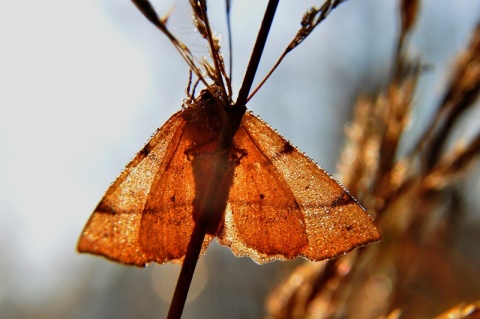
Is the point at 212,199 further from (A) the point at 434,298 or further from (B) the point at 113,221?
(A) the point at 434,298

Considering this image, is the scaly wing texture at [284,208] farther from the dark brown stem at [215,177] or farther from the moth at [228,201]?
the dark brown stem at [215,177]

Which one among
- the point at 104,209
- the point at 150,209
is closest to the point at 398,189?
the point at 150,209

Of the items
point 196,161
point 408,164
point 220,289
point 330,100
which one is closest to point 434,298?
point 408,164

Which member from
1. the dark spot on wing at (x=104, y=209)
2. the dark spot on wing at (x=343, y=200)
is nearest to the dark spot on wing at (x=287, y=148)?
the dark spot on wing at (x=343, y=200)

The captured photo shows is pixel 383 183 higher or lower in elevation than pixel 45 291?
lower

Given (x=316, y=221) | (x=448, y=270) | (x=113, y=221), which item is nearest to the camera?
(x=113, y=221)

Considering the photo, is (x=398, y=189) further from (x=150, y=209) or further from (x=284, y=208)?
(x=150, y=209)

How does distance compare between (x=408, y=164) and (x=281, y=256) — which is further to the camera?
(x=408, y=164)
